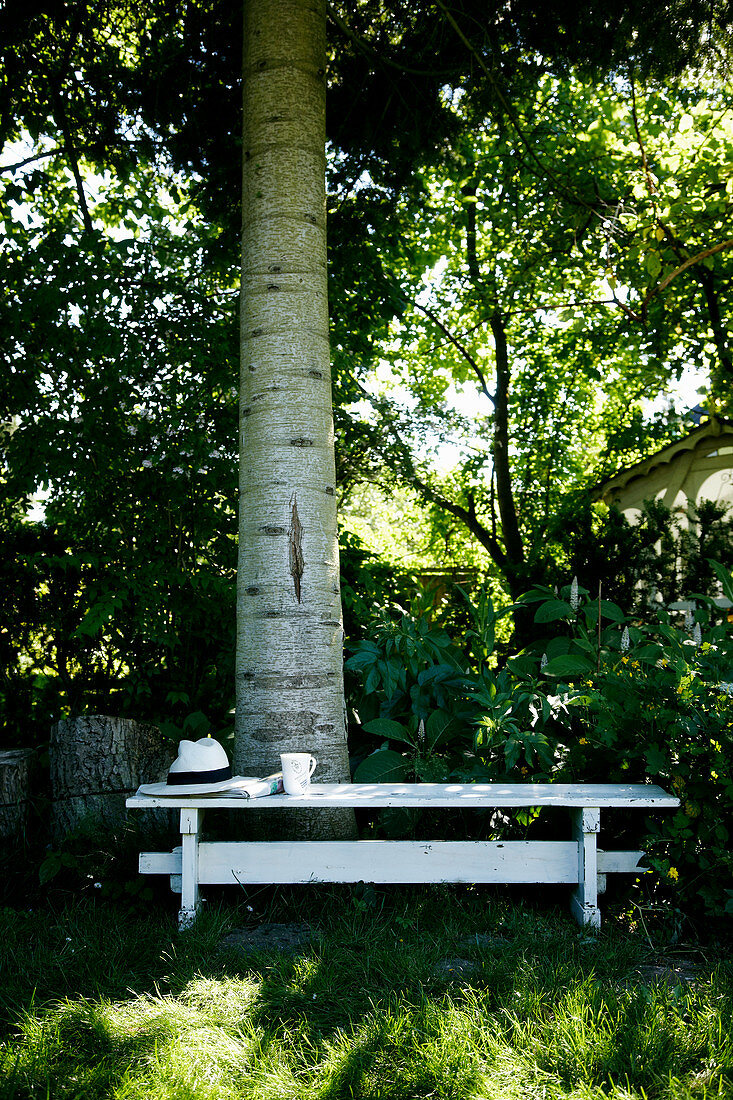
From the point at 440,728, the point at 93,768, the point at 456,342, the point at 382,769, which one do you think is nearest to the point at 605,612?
the point at 440,728

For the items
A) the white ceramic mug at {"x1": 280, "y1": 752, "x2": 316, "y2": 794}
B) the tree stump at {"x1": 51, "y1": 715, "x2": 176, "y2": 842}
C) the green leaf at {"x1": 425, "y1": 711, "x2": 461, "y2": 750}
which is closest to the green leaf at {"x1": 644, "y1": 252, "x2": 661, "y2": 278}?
the green leaf at {"x1": 425, "y1": 711, "x2": 461, "y2": 750}

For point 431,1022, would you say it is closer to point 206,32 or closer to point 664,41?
point 664,41

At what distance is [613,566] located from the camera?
780 cm

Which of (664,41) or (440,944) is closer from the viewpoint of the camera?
(440,944)

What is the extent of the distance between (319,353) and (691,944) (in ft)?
9.70

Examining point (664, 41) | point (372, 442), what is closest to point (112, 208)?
point (372, 442)

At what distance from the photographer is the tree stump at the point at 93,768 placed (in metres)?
4.19

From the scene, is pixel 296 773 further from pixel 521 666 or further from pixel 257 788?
pixel 521 666

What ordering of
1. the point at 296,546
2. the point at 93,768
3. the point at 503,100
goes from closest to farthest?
1. the point at 296,546
2. the point at 93,768
3. the point at 503,100

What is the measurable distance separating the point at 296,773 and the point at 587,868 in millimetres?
1214

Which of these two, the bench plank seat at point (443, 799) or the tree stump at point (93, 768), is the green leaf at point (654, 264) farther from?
the tree stump at point (93, 768)

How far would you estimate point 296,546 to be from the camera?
12.3ft

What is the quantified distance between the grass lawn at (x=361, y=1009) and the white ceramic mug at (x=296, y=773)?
0.50 m

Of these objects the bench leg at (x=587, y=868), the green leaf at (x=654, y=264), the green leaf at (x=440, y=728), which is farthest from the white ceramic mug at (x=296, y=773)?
the green leaf at (x=654, y=264)
